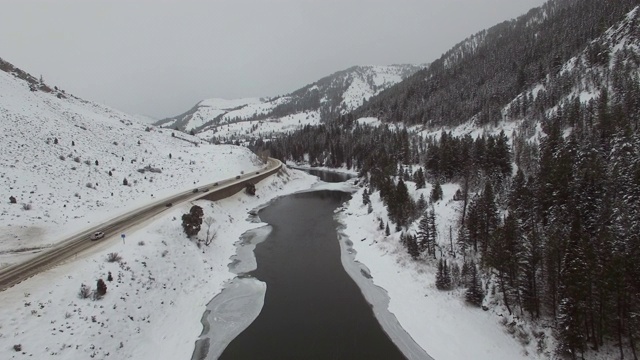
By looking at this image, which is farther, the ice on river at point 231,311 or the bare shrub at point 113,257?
the bare shrub at point 113,257

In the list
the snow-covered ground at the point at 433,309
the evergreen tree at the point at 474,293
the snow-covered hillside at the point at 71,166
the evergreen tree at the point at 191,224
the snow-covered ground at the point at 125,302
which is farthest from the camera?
the evergreen tree at the point at 191,224

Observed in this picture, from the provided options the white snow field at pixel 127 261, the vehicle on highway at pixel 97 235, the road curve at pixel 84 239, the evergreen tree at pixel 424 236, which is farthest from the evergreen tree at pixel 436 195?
the vehicle on highway at pixel 97 235

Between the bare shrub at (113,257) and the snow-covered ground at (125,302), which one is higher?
the bare shrub at (113,257)

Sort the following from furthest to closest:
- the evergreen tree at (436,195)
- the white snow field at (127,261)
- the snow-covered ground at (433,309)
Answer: the evergreen tree at (436,195) → the snow-covered ground at (433,309) → the white snow field at (127,261)

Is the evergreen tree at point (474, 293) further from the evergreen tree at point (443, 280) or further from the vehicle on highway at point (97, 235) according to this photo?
the vehicle on highway at point (97, 235)

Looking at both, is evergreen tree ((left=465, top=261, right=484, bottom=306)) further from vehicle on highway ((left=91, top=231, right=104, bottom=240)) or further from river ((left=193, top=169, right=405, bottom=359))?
vehicle on highway ((left=91, top=231, right=104, bottom=240))

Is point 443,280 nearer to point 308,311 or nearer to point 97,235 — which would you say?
point 308,311

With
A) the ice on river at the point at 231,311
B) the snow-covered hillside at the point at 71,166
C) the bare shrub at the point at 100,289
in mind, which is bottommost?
the ice on river at the point at 231,311
